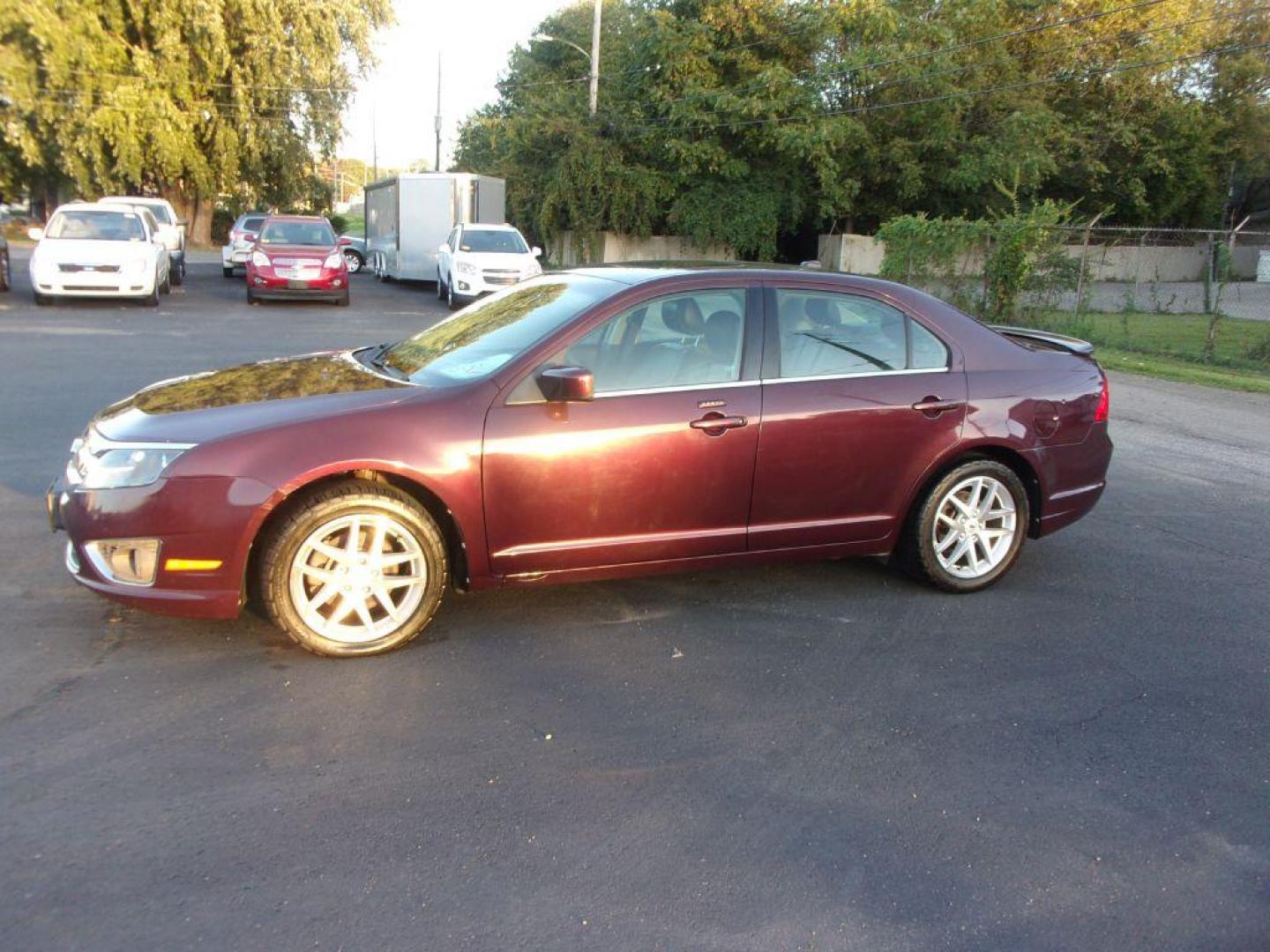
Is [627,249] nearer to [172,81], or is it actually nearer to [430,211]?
[430,211]

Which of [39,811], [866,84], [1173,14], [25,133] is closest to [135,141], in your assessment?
[25,133]

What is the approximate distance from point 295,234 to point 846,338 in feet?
58.3

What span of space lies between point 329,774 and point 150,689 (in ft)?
3.29

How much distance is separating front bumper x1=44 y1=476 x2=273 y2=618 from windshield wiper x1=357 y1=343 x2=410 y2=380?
0.98 metres

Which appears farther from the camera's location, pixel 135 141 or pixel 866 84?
pixel 135 141

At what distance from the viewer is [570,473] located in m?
4.55

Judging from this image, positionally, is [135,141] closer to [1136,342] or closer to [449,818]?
[1136,342]

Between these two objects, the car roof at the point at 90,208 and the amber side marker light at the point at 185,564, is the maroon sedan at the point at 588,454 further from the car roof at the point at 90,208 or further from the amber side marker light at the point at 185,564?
the car roof at the point at 90,208

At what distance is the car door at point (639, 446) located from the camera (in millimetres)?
4504

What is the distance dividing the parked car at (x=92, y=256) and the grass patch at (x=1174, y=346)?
48.3 feet

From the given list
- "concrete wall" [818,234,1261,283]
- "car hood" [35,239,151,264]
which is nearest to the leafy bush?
"car hood" [35,239,151,264]

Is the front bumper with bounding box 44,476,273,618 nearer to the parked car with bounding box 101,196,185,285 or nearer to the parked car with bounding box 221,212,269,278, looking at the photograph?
the parked car with bounding box 101,196,185,285

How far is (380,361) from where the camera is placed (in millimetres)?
5277

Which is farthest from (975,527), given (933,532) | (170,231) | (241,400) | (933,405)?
(170,231)
